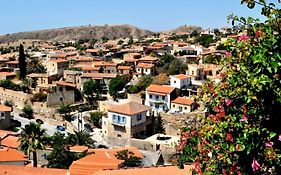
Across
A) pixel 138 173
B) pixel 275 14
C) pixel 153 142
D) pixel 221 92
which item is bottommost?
pixel 153 142

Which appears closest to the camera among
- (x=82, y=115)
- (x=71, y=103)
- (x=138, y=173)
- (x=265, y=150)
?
(x=265, y=150)

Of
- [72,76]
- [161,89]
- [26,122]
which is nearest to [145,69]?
[72,76]

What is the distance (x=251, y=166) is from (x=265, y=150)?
0.45 m

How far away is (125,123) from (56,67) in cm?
2773

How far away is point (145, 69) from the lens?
61.7 m

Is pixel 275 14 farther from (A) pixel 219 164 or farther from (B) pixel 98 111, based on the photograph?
(B) pixel 98 111

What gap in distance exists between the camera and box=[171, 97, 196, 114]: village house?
45.1 m

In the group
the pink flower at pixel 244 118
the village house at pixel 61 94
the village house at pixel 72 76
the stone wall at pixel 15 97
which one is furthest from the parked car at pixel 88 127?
the pink flower at pixel 244 118

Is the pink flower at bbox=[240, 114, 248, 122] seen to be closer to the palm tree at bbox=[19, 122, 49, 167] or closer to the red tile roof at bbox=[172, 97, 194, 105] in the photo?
the palm tree at bbox=[19, 122, 49, 167]

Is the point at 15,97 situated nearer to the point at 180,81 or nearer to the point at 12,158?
the point at 180,81

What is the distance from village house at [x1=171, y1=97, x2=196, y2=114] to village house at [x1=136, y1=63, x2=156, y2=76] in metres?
15.0

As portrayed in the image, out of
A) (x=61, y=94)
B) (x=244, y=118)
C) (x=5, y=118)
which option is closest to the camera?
(x=244, y=118)

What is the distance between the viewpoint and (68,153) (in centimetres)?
3200

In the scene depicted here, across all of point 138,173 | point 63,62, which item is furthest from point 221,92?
point 63,62
